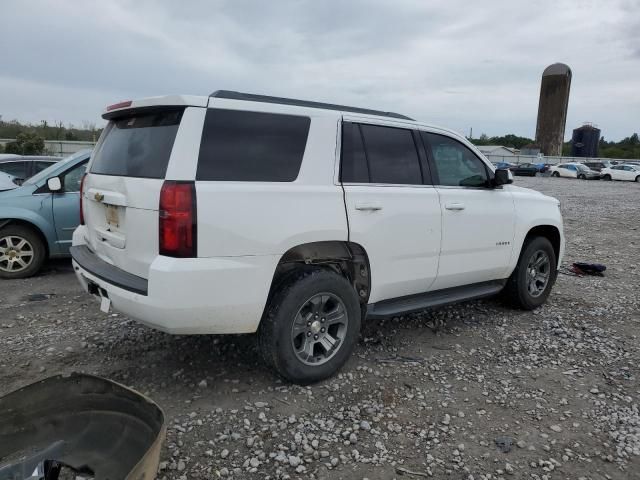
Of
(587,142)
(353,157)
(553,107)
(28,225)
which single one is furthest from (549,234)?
(587,142)

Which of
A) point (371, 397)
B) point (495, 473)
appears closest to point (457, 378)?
point (371, 397)

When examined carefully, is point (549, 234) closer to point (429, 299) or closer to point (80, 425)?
point (429, 299)

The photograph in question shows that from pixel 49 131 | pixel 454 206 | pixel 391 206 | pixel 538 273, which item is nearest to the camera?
pixel 391 206

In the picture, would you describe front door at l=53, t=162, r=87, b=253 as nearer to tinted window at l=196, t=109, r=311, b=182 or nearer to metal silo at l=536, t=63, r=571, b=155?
tinted window at l=196, t=109, r=311, b=182

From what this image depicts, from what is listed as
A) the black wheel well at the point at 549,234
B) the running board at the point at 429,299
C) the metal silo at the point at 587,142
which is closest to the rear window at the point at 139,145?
the running board at the point at 429,299

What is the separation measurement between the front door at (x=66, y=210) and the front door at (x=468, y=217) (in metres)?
4.64

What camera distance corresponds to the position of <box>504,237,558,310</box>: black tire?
5.14m

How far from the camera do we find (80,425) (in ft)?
8.87

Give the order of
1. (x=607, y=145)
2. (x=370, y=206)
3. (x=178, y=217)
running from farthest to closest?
(x=607, y=145) < (x=370, y=206) < (x=178, y=217)

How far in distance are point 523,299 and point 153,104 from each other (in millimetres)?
4149

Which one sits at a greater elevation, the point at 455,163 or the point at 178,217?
the point at 455,163

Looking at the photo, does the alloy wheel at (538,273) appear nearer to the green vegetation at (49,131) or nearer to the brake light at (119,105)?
the brake light at (119,105)

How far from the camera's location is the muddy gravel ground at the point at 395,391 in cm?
280

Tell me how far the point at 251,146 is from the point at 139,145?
77cm
